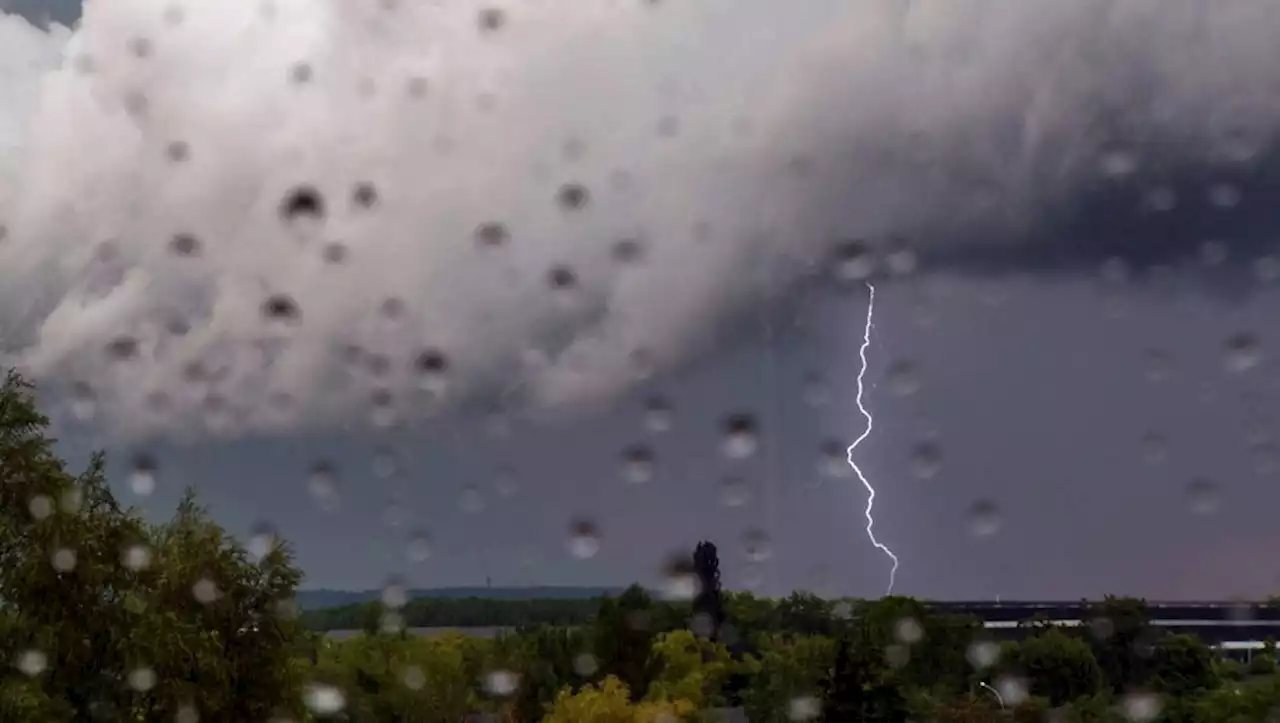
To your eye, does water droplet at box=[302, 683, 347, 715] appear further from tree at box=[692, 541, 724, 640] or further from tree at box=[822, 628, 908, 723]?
tree at box=[822, 628, 908, 723]

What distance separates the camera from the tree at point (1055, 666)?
12984 mm

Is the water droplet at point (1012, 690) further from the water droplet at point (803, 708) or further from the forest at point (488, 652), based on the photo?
the water droplet at point (803, 708)

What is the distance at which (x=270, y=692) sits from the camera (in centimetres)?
571

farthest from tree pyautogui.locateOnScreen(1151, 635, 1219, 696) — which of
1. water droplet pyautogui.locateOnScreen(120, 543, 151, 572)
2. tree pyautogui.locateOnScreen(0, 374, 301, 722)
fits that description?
water droplet pyautogui.locateOnScreen(120, 543, 151, 572)

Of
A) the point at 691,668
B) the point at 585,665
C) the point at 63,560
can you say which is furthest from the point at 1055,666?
the point at 63,560

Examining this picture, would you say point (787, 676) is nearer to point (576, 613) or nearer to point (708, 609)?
point (708, 609)

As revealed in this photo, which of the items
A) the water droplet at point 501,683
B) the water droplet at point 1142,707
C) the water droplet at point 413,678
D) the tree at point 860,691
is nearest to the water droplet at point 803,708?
the tree at point 860,691

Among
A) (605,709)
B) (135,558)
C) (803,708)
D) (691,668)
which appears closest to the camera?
(135,558)

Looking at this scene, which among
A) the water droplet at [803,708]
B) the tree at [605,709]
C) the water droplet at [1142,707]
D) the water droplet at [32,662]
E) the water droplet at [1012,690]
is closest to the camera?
the water droplet at [32,662]

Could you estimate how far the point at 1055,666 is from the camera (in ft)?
44.9

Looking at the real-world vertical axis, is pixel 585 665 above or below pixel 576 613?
below

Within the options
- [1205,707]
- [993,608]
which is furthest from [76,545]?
[993,608]

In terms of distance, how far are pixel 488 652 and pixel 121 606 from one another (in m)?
10.7

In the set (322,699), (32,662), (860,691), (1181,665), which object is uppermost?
(1181,665)
